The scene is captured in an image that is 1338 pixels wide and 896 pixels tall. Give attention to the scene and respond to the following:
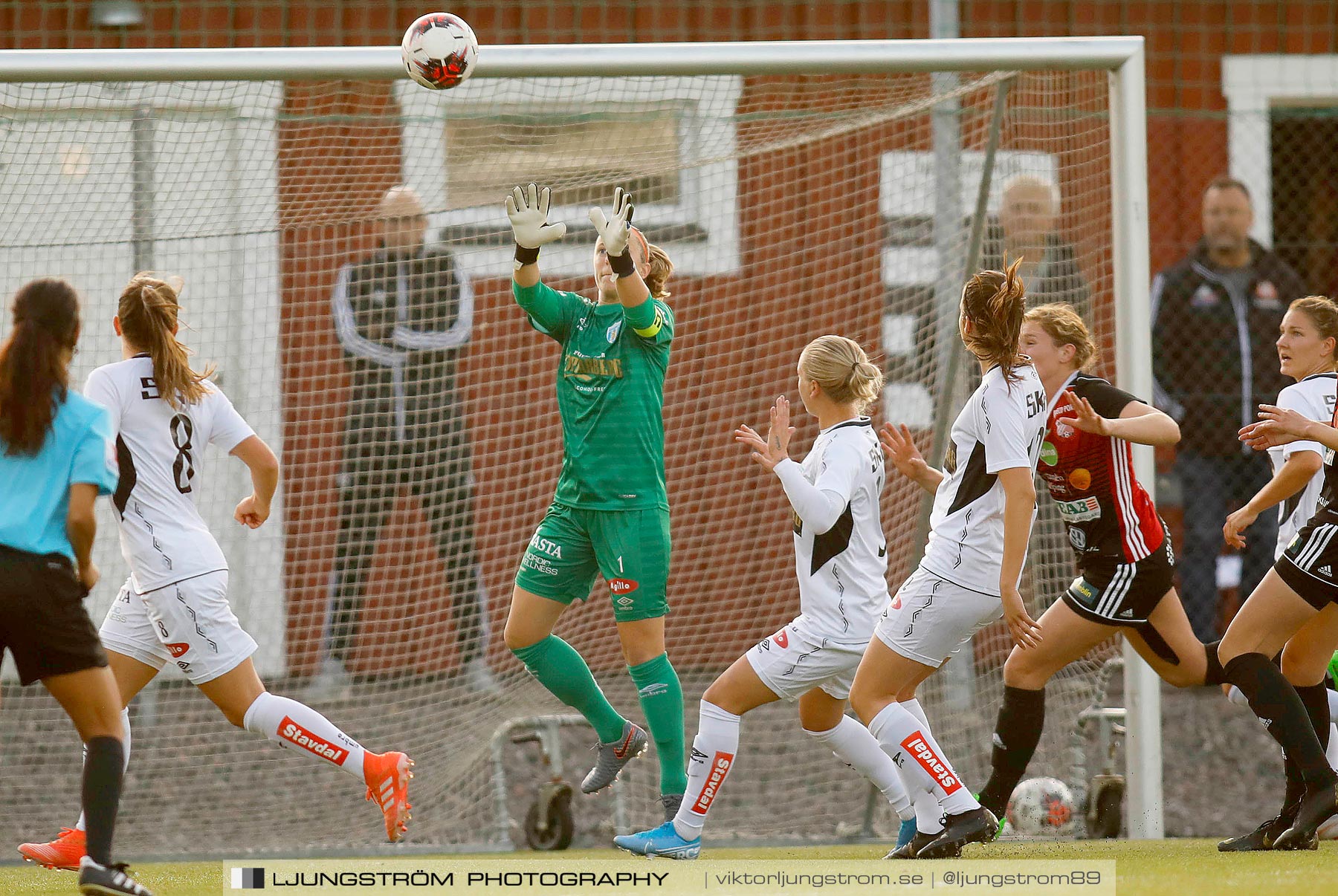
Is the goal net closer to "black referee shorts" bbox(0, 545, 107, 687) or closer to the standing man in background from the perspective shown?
the standing man in background

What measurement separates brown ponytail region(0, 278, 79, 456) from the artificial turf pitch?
141 centimetres

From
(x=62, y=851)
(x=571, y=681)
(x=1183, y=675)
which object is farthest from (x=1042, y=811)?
(x=62, y=851)

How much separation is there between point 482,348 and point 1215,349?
4053 mm

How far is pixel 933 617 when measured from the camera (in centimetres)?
433

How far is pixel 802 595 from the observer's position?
4492mm

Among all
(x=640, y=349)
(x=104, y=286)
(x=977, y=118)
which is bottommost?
(x=640, y=349)

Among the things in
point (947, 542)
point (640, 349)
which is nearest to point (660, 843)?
point (947, 542)

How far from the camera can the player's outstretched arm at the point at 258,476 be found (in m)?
4.55

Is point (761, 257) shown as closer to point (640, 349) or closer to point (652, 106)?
point (652, 106)

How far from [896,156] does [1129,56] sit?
77.8 inches

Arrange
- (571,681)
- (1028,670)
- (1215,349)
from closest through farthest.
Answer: (1028,670) → (571,681) → (1215,349)

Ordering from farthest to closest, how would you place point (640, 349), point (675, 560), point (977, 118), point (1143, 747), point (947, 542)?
1. point (675, 560)
2. point (977, 118)
3. point (1143, 747)
4. point (640, 349)
5. point (947, 542)

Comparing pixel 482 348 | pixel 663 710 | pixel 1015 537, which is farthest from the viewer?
pixel 482 348

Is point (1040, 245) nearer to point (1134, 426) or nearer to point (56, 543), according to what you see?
point (1134, 426)
